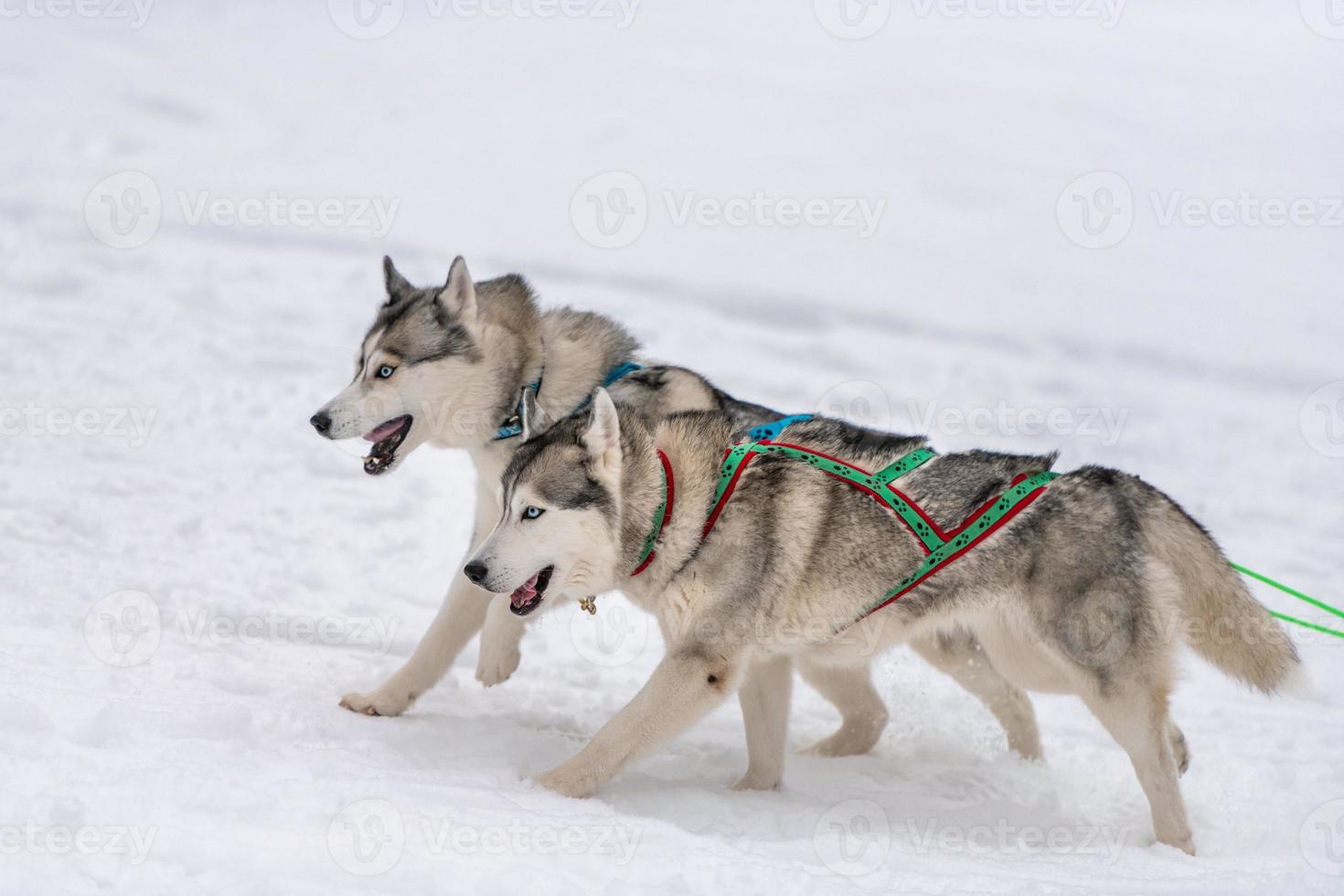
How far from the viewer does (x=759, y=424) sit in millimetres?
5398

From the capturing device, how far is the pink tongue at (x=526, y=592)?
475cm

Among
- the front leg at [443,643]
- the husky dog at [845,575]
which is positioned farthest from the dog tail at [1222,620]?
the front leg at [443,643]

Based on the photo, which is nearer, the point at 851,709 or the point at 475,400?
the point at 475,400

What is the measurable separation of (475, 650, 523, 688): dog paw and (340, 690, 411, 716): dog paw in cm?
41

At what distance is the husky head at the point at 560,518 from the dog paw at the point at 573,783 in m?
0.64

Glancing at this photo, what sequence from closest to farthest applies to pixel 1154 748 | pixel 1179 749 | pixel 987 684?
1. pixel 1154 748
2. pixel 1179 749
3. pixel 987 684

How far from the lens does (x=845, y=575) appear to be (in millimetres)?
4930

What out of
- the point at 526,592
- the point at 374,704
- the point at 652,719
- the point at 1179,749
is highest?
the point at 526,592

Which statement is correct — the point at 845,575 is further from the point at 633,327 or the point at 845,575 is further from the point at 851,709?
the point at 633,327

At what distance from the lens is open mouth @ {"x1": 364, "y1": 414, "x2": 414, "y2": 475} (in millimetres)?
5672

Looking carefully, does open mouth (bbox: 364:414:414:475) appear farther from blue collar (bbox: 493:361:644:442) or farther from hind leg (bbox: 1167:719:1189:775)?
hind leg (bbox: 1167:719:1189:775)

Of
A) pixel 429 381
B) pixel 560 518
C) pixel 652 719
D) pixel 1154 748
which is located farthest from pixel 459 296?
pixel 1154 748

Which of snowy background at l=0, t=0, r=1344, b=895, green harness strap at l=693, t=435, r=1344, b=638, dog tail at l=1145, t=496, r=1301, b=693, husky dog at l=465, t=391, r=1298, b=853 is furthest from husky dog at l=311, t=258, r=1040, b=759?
dog tail at l=1145, t=496, r=1301, b=693

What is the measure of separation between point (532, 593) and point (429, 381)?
1385mm
